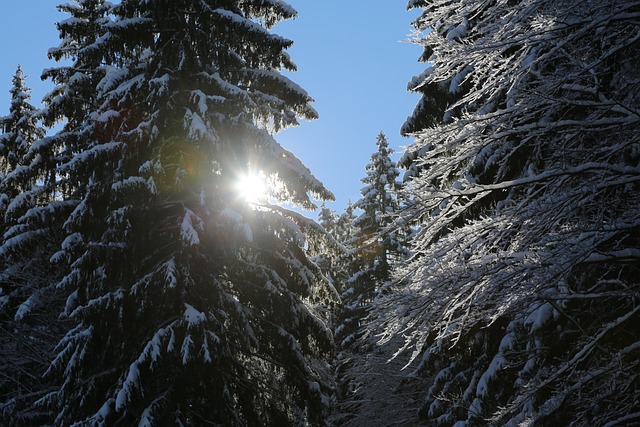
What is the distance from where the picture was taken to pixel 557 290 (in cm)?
570

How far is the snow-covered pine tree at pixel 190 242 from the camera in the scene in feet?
28.5

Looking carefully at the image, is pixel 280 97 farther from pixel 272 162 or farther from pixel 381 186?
pixel 381 186

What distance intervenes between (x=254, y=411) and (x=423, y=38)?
7.19 meters

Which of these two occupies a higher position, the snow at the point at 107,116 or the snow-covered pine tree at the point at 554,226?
the snow at the point at 107,116

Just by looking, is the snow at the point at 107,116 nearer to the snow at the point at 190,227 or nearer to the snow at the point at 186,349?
the snow at the point at 190,227

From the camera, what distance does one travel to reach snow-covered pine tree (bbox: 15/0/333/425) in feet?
28.5

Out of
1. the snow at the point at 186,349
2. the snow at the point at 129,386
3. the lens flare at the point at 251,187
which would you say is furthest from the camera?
the lens flare at the point at 251,187

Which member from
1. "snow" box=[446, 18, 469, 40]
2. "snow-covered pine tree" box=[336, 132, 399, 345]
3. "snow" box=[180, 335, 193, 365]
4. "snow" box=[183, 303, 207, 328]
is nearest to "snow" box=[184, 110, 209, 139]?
"snow" box=[183, 303, 207, 328]

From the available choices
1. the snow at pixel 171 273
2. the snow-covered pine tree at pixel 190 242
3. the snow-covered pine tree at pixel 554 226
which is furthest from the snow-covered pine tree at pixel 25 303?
the snow-covered pine tree at pixel 554 226

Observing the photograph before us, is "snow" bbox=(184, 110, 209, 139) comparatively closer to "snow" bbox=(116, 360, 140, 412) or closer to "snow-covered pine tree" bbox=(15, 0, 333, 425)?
Result: "snow-covered pine tree" bbox=(15, 0, 333, 425)

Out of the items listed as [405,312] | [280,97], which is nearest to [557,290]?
[405,312]

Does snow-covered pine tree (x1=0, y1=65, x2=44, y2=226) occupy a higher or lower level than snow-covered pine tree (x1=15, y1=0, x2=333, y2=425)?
higher

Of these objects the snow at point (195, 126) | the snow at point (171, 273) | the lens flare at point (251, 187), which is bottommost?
the snow at point (171, 273)

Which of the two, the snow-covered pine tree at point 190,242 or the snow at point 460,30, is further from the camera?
the snow at point 460,30
